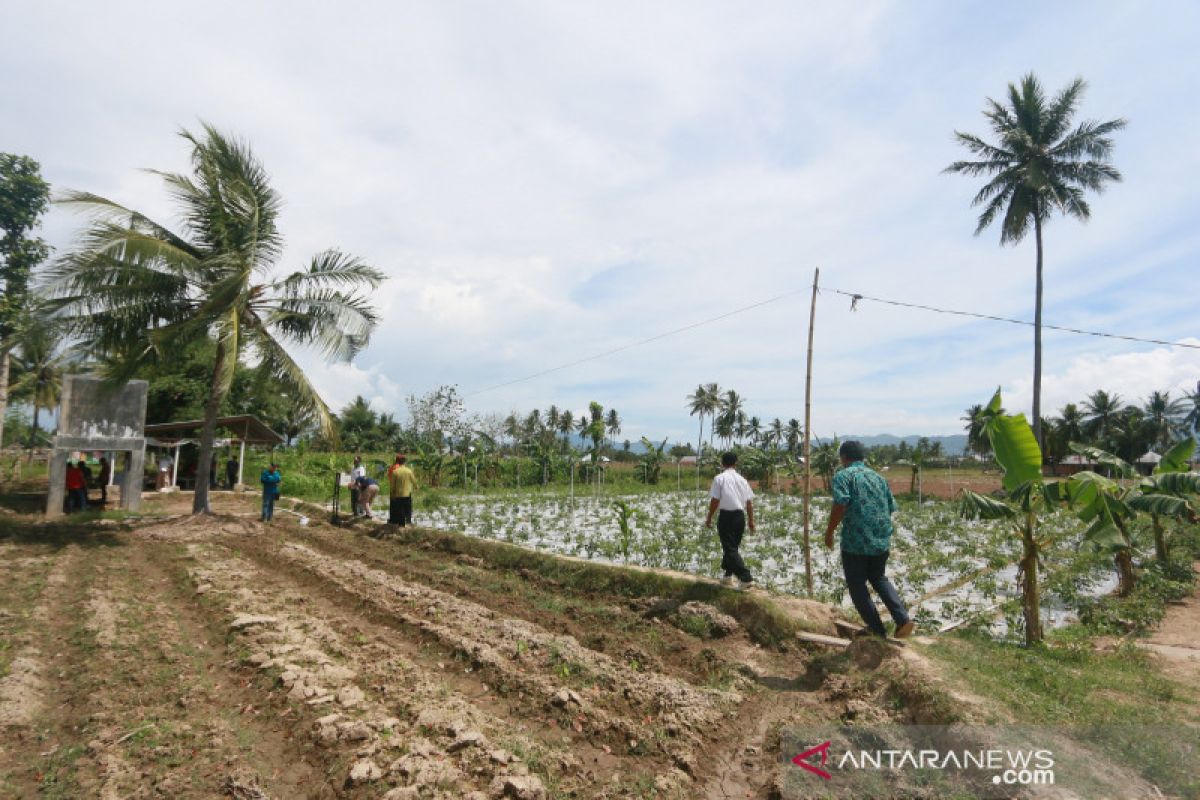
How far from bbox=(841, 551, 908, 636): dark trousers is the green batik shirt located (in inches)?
2.7

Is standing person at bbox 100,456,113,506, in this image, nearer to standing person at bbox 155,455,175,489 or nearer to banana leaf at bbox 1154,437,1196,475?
standing person at bbox 155,455,175,489

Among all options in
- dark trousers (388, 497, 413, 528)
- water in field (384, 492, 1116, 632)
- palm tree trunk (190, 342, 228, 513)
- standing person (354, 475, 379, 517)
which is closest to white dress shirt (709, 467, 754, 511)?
water in field (384, 492, 1116, 632)

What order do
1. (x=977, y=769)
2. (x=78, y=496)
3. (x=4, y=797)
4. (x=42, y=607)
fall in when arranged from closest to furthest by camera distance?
(x=4, y=797) < (x=977, y=769) < (x=42, y=607) < (x=78, y=496)

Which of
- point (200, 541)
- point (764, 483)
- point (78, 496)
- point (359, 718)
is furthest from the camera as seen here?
point (764, 483)

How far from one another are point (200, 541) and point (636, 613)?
9.04m

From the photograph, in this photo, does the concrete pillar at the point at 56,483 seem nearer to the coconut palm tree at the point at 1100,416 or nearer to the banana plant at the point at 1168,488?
the banana plant at the point at 1168,488

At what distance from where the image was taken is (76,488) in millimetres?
14352

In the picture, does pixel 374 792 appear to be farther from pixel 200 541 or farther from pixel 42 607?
pixel 200 541

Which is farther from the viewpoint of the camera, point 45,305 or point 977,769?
point 45,305

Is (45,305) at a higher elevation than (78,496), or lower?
higher

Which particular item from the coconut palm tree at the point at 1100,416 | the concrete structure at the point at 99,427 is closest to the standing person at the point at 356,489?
the concrete structure at the point at 99,427

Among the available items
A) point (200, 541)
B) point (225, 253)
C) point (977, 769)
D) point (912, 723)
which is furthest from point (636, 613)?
point (225, 253)

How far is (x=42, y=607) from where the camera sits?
665 cm

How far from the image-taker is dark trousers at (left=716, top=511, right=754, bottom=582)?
Answer: 6414 millimetres
